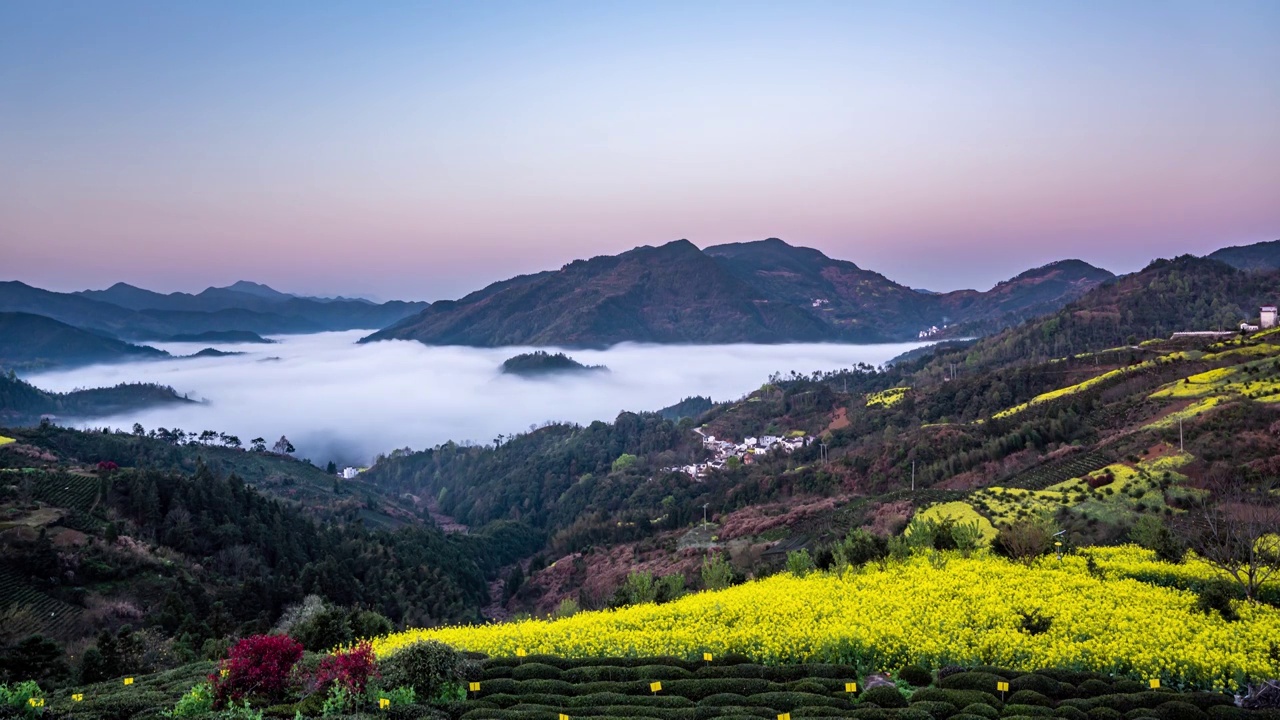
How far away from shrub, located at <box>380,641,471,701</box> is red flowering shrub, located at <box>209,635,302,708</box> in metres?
2.13

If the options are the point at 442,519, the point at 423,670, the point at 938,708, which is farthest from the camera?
the point at 442,519

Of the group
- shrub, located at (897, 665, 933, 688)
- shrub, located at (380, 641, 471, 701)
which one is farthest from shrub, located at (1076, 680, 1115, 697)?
shrub, located at (380, 641, 471, 701)

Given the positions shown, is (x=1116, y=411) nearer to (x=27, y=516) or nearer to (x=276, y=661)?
(x=276, y=661)

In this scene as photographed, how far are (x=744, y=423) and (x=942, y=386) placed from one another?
50.0 m

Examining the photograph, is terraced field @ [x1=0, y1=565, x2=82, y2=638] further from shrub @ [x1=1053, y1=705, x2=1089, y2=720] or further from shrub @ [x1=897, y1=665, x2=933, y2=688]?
shrub @ [x1=1053, y1=705, x2=1089, y2=720]

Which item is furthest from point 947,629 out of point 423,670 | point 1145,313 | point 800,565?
point 1145,313

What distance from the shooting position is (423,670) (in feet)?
50.2

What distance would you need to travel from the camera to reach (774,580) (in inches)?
1199

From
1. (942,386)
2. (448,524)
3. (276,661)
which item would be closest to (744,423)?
(942,386)

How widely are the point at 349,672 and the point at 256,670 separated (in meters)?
2.06

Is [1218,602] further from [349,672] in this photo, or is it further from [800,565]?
[349,672]

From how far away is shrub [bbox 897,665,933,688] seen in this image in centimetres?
1719

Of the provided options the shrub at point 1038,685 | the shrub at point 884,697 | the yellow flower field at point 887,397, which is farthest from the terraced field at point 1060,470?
the yellow flower field at point 887,397

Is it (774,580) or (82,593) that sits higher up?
(774,580)
